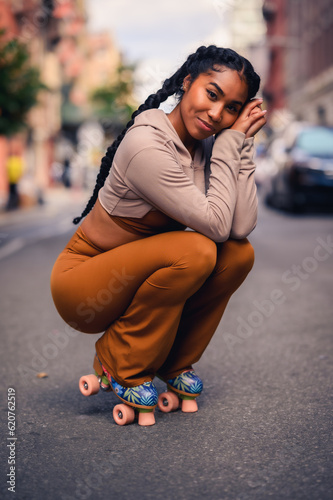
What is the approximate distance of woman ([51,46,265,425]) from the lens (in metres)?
2.69

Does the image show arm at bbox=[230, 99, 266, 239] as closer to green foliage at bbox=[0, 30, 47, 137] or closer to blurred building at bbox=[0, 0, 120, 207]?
green foliage at bbox=[0, 30, 47, 137]

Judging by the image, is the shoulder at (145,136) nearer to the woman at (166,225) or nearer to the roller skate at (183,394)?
the woman at (166,225)

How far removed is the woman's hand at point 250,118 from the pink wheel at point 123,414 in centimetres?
114

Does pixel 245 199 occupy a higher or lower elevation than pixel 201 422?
higher

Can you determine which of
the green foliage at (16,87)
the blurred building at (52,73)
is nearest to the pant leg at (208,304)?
the green foliage at (16,87)

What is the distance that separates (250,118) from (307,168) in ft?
34.7

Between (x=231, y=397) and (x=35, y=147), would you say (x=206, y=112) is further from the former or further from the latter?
(x=35, y=147)

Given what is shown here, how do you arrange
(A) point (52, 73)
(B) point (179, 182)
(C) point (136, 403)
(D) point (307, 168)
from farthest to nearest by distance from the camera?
(A) point (52, 73) → (D) point (307, 168) → (C) point (136, 403) → (B) point (179, 182)

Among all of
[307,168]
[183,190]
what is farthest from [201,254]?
[307,168]

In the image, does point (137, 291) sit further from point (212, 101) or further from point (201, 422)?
point (212, 101)

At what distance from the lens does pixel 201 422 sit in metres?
2.85

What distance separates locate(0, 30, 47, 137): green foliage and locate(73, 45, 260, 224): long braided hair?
1384 centimetres

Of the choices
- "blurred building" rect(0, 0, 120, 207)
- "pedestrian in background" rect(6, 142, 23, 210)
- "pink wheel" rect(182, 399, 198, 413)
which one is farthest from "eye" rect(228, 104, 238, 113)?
"blurred building" rect(0, 0, 120, 207)

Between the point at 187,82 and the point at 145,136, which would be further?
the point at 187,82
